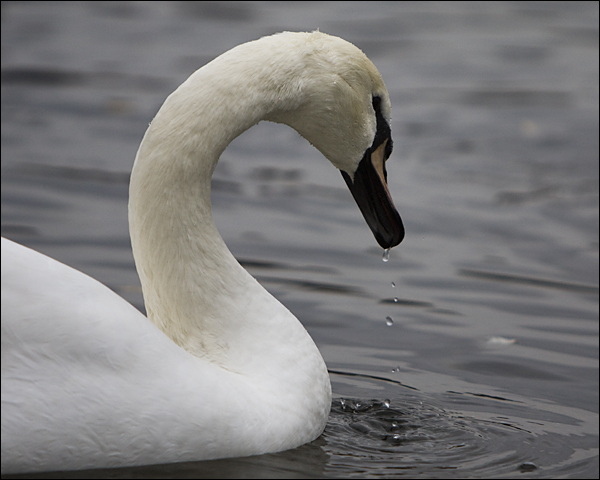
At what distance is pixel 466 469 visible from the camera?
3.90 m

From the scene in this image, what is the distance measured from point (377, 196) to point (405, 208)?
348 cm

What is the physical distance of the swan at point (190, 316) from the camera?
11.1ft

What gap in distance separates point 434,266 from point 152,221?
3225 millimetres

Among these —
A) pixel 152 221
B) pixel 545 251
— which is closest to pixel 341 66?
pixel 152 221

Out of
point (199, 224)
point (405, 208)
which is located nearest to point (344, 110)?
point (199, 224)

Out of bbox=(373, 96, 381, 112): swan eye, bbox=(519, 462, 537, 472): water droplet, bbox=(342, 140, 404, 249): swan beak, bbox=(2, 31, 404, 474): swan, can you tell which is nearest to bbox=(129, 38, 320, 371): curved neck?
bbox=(2, 31, 404, 474): swan

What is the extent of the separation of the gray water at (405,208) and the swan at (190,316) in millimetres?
161

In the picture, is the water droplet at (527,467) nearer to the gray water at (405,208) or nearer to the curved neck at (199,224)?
the gray water at (405,208)

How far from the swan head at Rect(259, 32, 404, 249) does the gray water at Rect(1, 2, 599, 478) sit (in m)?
0.89

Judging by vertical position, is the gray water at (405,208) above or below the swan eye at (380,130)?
below

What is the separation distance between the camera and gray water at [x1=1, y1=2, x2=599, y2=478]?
14.6 feet

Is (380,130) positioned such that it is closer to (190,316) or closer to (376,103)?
(376,103)

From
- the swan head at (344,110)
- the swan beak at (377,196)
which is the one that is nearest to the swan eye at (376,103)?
the swan head at (344,110)

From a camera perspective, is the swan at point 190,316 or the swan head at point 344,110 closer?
the swan at point 190,316
